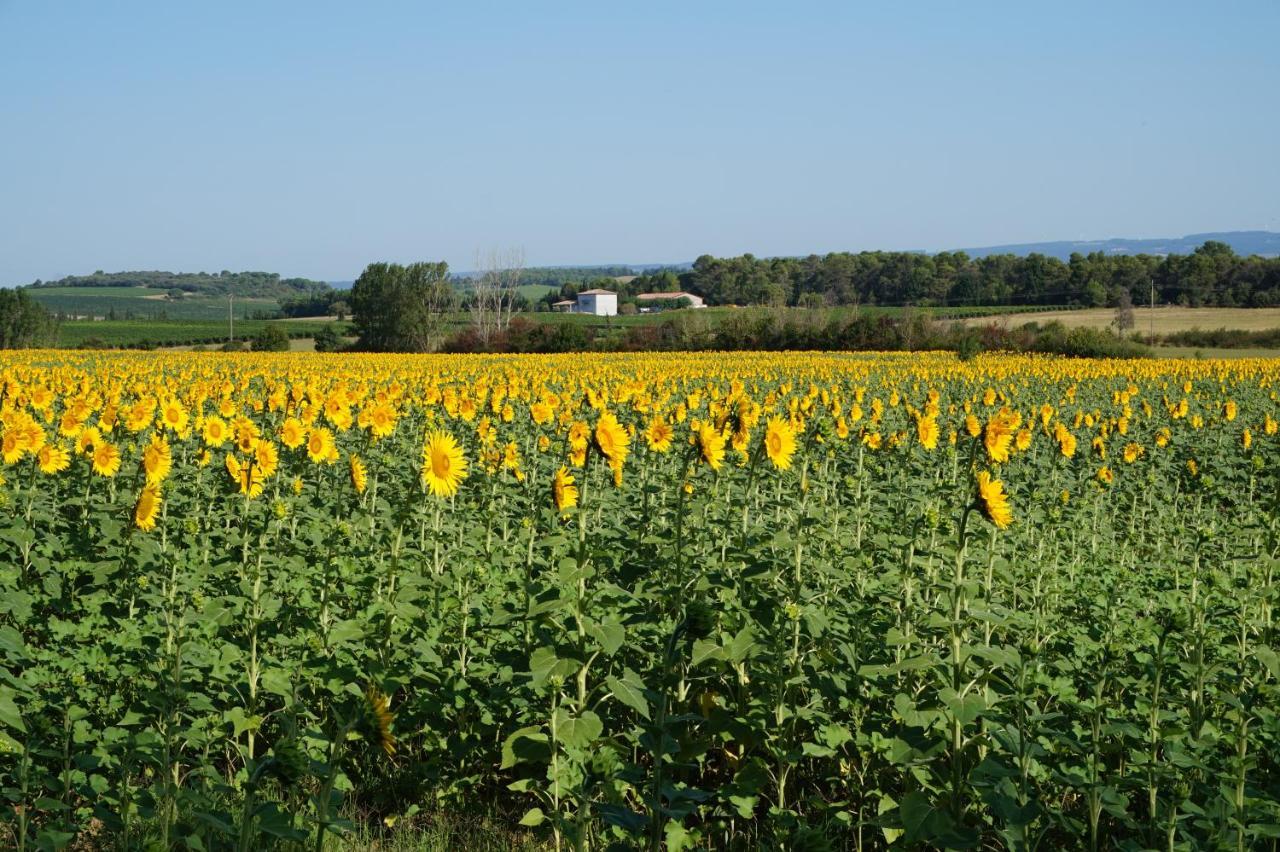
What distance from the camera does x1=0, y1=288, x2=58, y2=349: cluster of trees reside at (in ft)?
189

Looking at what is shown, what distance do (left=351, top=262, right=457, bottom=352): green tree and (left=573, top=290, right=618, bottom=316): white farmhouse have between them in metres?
58.5

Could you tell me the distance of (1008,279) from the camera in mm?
96625

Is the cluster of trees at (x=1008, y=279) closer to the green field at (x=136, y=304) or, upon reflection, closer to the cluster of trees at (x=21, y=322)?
the cluster of trees at (x=21, y=322)

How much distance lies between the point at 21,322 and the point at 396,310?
21.1 metres

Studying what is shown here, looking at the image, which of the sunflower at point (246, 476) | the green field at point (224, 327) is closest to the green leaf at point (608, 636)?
the sunflower at point (246, 476)

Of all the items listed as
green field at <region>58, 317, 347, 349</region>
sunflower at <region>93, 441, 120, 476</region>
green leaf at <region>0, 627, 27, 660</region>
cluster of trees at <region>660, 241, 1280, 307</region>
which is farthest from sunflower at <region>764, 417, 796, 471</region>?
green field at <region>58, 317, 347, 349</region>

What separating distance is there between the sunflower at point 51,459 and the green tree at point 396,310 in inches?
2315

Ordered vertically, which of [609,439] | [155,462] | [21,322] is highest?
[21,322]

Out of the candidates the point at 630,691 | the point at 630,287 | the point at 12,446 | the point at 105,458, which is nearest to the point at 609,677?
the point at 630,691

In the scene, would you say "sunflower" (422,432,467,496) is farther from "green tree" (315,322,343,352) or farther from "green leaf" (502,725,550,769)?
"green tree" (315,322,343,352)

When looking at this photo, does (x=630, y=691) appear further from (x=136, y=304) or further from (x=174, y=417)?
(x=136, y=304)

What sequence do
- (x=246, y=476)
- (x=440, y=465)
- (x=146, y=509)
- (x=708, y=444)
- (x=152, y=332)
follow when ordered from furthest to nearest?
(x=152, y=332) < (x=246, y=476) < (x=146, y=509) < (x=440, y=465) < (x=708, y=444)

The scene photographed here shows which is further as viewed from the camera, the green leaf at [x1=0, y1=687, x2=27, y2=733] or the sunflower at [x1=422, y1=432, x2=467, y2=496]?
the sunflower at [x1=422, y1=432, x2=467, y2=496]

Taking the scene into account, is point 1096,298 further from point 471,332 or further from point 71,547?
point 71,547
